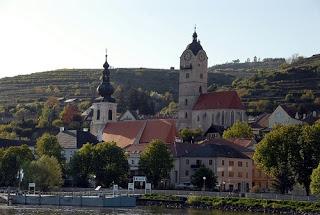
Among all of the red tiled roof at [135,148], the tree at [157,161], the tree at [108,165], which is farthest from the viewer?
the red tiled roof at [135,148]

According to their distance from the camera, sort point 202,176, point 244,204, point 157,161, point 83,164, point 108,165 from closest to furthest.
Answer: point 244,204 < point 202,176 < point 108,165 < point 157,161 < point 83,164

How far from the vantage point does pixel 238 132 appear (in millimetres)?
137625

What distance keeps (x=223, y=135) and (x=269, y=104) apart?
172 feet

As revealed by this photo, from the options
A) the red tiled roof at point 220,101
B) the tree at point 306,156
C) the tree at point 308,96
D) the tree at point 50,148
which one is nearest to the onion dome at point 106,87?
the red tiled roof at point 220,101

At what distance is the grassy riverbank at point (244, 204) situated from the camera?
85438 millimetres

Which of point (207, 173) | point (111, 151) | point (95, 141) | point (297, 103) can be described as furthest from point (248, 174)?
point (297, 103)

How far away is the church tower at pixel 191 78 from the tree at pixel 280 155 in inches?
2235

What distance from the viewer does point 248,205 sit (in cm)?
8925

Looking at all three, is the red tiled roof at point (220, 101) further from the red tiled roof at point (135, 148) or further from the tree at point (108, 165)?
the tree at point (108, 165)

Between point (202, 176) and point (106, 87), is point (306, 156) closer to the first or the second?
point (202, 176)

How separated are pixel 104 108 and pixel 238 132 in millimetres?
24666

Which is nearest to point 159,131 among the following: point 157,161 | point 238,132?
point 238,132

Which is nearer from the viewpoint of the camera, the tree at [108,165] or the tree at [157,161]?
the tree at [108,165]

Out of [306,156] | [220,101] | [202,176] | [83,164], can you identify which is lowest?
[202,176]
